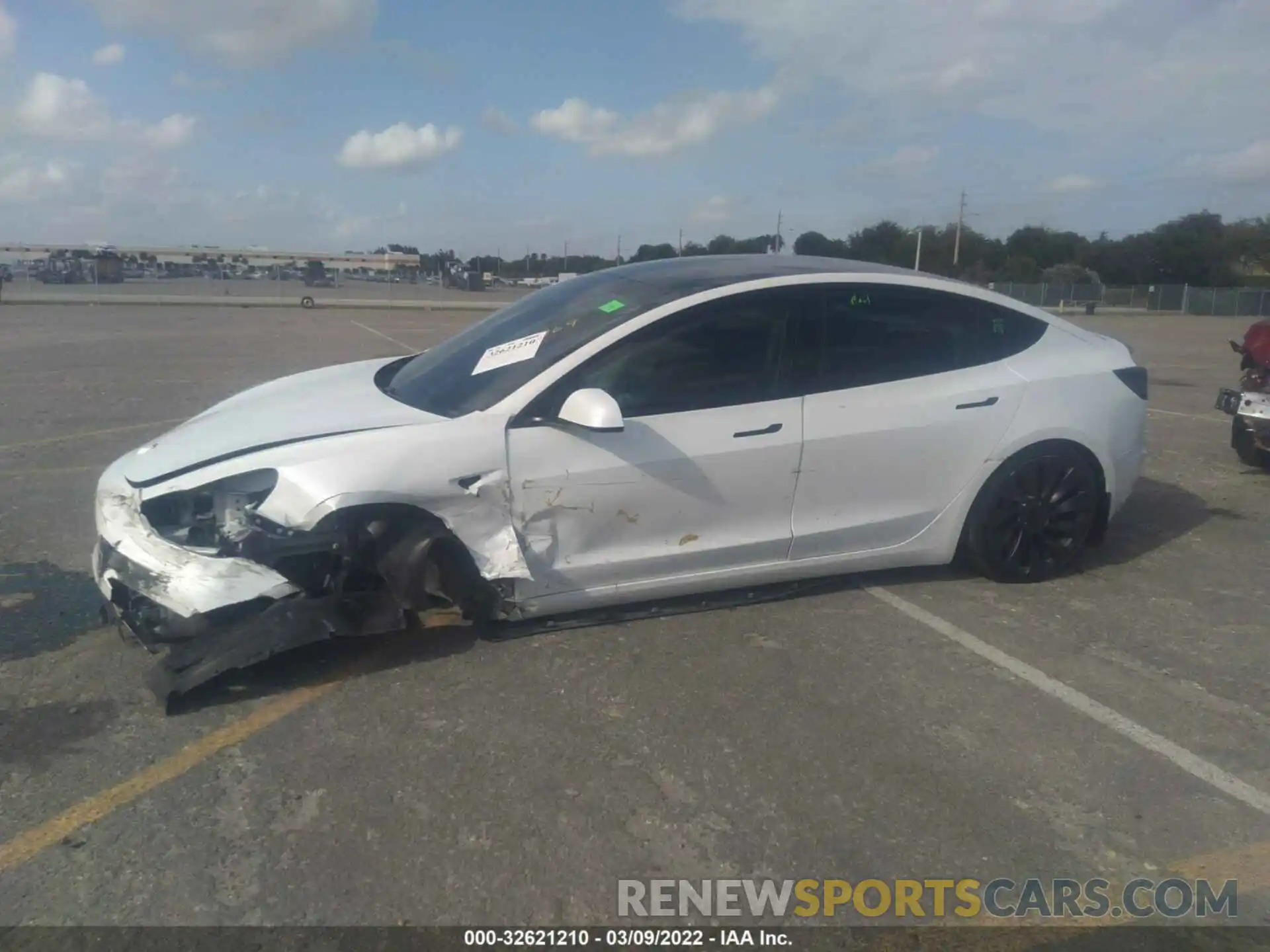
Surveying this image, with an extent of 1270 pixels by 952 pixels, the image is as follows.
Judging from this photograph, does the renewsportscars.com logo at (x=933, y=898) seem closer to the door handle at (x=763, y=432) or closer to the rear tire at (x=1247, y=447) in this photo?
the door handle at (x=763, y=432)

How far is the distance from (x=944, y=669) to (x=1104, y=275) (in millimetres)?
67301

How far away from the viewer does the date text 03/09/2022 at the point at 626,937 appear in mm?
2490

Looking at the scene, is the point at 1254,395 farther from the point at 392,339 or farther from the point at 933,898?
the point at 392,339

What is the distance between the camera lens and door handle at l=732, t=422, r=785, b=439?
4297 millimetres

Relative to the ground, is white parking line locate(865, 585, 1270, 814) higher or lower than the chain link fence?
lower

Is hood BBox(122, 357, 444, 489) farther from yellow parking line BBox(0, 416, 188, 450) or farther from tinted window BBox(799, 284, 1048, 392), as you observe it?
yellow parking line BBox(0, 416, 188, 450)

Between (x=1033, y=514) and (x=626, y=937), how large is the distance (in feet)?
10.9

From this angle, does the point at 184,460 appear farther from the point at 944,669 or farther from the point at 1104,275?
the point at 1104,275

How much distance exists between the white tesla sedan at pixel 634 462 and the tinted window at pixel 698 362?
10 millimetres

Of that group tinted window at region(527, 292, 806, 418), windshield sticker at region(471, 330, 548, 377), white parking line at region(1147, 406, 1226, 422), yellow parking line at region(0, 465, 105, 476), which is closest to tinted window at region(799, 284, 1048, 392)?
tinted window at region(527, 292, 806, 418)

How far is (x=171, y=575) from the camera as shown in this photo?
11.9 ft

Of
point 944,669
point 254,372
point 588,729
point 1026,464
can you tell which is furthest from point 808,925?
point 254,372

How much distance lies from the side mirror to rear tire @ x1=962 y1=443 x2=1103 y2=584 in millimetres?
2027

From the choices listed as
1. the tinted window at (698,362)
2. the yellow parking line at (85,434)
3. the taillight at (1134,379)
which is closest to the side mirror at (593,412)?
the tinted window at (698,362)
